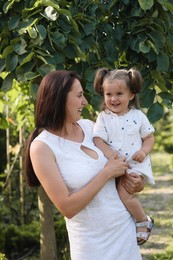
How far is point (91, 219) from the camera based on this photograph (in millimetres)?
2172

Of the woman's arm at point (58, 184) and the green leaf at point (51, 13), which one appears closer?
the woman's arm at point (58, 184)

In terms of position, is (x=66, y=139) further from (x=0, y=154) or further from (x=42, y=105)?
(x=0, y=154)

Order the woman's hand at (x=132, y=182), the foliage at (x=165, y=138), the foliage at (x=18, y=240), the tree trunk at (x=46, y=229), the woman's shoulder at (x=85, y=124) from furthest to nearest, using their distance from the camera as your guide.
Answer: the foliage at (x=165, y=138) < the foliage at (x=18, y=240) < the tree trunk at (x=46, y=229) < the woman's shoulder at (x=85, y=124) < the woman's hand at (x=132, y=182)

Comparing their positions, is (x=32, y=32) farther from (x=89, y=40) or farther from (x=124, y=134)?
(x=124, y=134)

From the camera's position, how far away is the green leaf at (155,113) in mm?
2965

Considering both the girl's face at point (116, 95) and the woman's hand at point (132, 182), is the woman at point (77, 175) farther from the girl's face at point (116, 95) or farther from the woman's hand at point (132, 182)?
the girl's face at point (116, 95)

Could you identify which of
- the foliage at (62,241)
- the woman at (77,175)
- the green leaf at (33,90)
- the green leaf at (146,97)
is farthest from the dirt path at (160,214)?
the woman at (77,175)

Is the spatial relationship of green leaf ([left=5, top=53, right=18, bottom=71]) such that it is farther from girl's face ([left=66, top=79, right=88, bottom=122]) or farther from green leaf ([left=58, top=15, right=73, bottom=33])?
girl's face ([left=66, top=79, right=88, bottom=122])

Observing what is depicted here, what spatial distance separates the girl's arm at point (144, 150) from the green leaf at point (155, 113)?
0.57m

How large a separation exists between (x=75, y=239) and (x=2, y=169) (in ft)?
13.9

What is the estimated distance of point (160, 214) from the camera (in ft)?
22.3

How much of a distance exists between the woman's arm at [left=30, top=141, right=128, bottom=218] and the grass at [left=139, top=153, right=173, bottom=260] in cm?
292

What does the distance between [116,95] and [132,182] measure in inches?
13.2

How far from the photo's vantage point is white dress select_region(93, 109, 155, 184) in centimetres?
230
